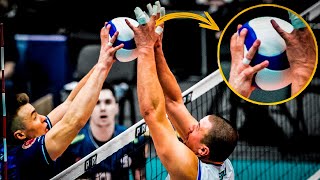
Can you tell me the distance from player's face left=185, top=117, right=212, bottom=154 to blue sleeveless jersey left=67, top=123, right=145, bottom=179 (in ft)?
1.55

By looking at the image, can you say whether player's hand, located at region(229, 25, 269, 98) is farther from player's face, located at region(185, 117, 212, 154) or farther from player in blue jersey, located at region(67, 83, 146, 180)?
player in blue jersey, located at region(67, 83, 146, 180)

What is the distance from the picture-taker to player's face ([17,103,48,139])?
436cm

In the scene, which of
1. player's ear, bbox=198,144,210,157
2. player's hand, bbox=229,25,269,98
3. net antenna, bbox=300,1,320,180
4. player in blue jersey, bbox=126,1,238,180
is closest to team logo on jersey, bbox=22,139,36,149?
player in blue jersey, bbox=126,1,238,180

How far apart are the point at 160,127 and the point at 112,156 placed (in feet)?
2.18

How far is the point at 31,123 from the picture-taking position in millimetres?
4375

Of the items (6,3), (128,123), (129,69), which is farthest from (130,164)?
(6,3)

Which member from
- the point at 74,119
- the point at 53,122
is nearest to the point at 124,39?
the point at 74,119

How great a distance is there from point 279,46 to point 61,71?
1350 millimetres

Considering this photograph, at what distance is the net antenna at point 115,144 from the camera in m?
4.49

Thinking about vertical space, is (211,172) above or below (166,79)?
below

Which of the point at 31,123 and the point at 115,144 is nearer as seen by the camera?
the point at 31,123

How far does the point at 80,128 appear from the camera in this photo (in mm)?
4289

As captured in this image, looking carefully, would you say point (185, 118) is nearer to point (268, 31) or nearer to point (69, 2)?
point (268, 31)

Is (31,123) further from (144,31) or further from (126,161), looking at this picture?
(144,31)
